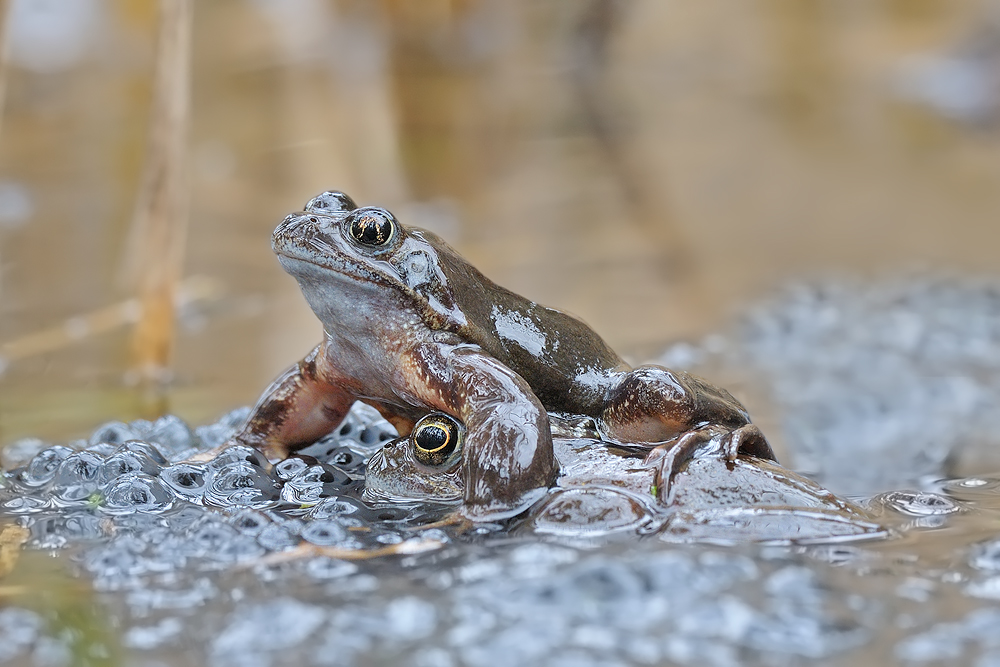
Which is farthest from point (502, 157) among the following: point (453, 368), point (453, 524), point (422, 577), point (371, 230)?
point (422, 577)

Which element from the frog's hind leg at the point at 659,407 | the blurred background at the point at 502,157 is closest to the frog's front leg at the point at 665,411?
the frog's hind leg at the point at 659,407

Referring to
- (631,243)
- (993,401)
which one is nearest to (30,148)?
(631,243)

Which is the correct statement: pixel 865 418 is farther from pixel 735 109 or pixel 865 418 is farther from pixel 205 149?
pixel 735 109

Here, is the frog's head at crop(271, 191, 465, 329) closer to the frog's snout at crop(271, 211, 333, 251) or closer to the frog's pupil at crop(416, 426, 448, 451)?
the frog's snout at crop(271, 211, 333, 251)

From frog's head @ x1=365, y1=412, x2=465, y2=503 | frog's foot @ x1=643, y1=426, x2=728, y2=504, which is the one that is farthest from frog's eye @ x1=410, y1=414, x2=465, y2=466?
frog's foot @ x1=643, y1=426, x2=728, y2=504

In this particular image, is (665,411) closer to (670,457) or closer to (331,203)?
(670,457)
